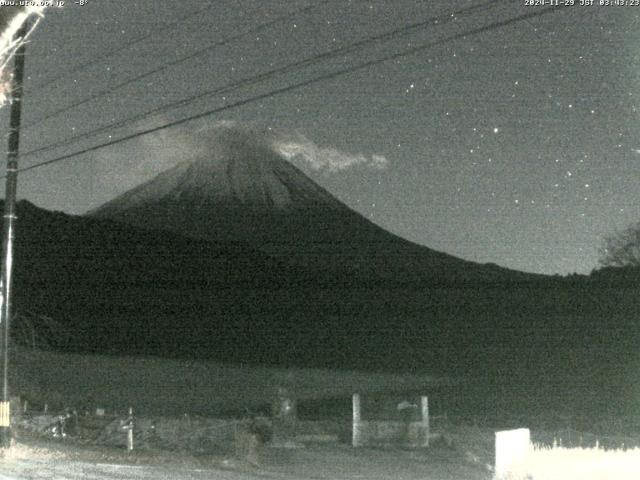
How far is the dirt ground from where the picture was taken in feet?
48.1

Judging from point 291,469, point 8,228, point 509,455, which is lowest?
point 291,469

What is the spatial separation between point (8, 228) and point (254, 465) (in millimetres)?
7044

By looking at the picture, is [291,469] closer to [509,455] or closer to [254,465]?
[254,465]

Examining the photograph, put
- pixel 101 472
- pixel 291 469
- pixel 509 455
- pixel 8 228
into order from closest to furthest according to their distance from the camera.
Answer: pixel 509 455, pixel 101 472, pixel 291 469, pixel 8 228

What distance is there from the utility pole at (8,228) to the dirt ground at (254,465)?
28.1 inches

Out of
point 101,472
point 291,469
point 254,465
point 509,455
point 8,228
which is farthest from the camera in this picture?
point 8,228

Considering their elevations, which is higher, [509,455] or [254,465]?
[509,455]

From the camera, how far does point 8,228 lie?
19.0 m

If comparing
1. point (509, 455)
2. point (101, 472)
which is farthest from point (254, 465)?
point (509, 455)

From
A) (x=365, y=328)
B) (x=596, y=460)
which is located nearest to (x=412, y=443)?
(x=596, y=460)

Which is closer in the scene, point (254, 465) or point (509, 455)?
point (509, 455)

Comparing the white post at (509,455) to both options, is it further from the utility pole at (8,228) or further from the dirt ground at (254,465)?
the utility pole at (8,228)

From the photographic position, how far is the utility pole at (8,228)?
18.5m

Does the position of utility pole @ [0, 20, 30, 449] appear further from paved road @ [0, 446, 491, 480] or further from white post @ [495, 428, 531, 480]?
white post @ [495, 428, 531, 480]
